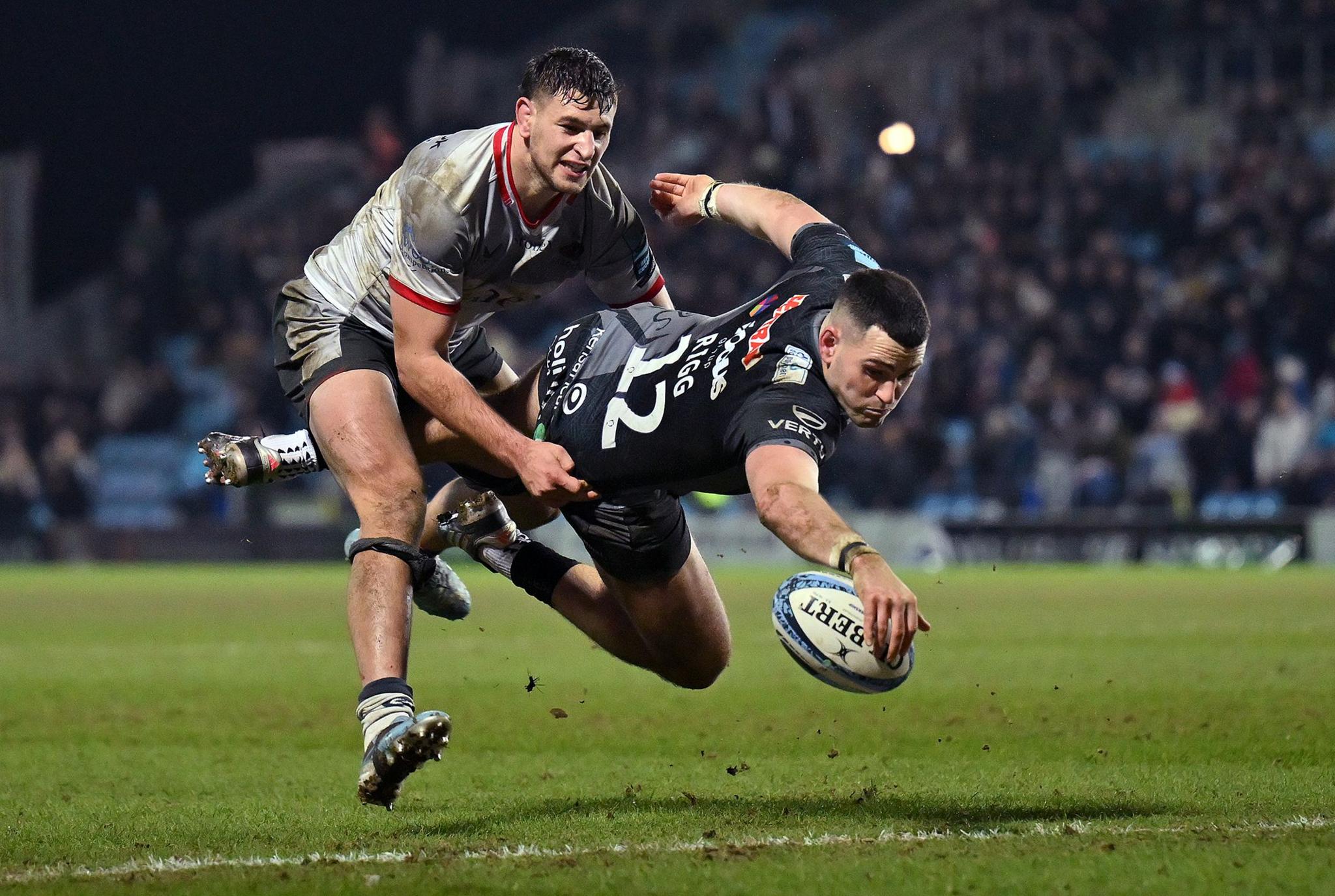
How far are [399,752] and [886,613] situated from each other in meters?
1.57

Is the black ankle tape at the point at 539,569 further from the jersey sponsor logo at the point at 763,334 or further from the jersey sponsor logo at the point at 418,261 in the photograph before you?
the jersey sponsor logo at the point at 763,334

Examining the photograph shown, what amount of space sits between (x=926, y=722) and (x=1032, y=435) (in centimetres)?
1443

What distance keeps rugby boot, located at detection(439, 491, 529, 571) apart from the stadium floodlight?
18.2 m

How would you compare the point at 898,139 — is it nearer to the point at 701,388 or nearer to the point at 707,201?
the point at 707,201

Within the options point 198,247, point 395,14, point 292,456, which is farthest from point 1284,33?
point 292,456

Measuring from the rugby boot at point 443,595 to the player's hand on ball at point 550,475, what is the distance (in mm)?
1517

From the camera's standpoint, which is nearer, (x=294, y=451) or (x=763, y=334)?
(x=763, y=334)

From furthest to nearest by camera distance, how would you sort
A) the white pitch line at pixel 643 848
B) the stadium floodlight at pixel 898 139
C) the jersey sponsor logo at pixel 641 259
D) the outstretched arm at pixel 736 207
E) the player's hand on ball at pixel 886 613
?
the stadium floodlight at pixel 898 139
the jersey sponsor logo at pixel 641 259
the outstretched arm at pixel 736 207
the white pitch line at pixel 643 848
the player's hand on ball at pixel 886 613

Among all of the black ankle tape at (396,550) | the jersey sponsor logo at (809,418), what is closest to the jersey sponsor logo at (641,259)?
the black ankle tape at (396,550)

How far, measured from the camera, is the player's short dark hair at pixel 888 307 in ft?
17.1

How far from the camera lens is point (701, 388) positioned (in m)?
5.73

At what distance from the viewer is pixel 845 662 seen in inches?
198

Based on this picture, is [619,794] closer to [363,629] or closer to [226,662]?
[363,629]

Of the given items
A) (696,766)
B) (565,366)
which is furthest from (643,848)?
(565,366)
